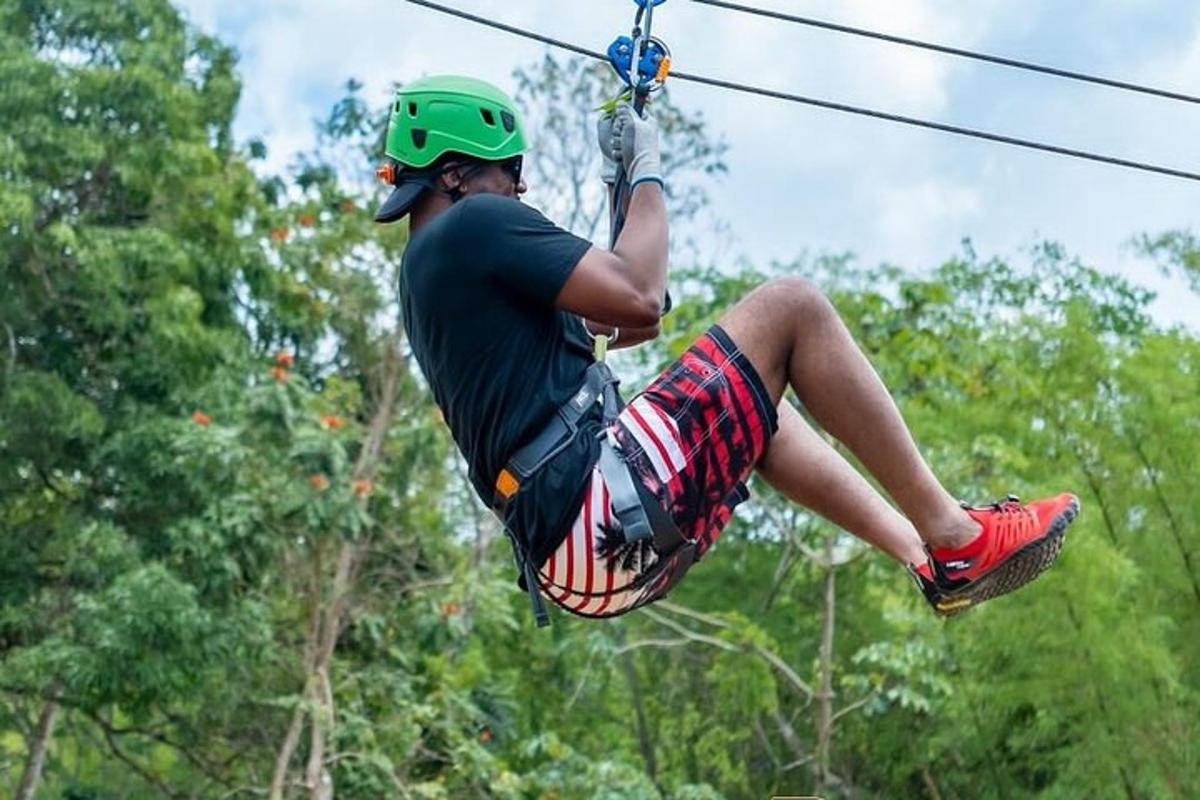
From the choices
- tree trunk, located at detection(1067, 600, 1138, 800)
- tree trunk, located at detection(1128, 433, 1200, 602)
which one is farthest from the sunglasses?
tree trunk, located at detection(1128, 433, 1200, 602)

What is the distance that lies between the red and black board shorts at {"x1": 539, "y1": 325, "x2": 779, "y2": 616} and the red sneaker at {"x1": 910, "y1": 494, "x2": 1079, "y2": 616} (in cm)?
35

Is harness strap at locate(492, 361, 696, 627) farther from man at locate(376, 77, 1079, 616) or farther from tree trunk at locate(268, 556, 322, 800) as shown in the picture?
tree trunk at locate(268, 556, 322, 800)

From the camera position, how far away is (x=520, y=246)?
8.43 ft

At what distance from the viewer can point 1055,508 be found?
2.84 metres

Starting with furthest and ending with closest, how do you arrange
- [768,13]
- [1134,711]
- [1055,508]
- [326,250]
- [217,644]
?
1. [326,250]
2. [1134,711]
3. [217,644]
4. [768,13]
5. [1055,508]

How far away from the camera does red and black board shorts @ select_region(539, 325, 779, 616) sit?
8.66 feet

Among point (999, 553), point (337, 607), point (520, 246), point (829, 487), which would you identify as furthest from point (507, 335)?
point (337, 607)

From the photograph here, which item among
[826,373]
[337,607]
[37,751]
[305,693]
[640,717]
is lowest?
[826,373]

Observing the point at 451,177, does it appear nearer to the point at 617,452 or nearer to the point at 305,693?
the point at 617,452

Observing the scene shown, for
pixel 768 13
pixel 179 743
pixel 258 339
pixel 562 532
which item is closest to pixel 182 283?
pixel 258 339

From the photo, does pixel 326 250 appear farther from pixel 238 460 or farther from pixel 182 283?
pixel 238 460

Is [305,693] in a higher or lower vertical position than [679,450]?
higher

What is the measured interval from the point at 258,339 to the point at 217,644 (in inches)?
81.9

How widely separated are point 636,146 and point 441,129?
11.8 inches
